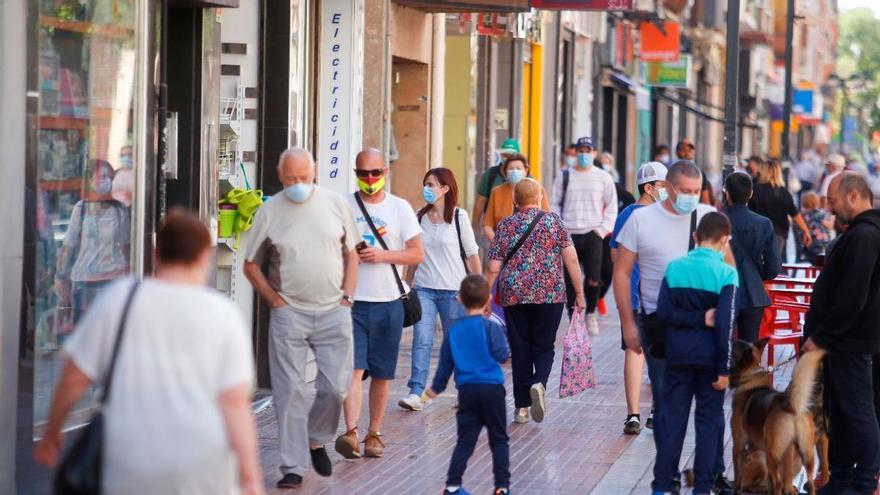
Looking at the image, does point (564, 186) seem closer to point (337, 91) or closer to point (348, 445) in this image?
point (337, 91)

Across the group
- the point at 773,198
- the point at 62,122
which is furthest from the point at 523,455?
the point at 773,198

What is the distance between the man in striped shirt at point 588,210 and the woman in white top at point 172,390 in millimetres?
12171

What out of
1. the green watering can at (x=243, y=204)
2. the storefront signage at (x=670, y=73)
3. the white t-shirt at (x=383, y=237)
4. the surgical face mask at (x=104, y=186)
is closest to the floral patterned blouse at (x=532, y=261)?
the white t-shirt at (x=383, y=237)

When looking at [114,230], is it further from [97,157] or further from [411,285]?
[411,285]

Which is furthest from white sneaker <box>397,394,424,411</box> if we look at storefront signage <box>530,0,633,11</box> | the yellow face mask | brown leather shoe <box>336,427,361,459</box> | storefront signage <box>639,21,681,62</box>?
storefront signage <box>639,21,681,62</box>

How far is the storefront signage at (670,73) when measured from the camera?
37.0 m

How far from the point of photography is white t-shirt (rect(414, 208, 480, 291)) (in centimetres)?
1215

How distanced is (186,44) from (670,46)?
82.7 feet

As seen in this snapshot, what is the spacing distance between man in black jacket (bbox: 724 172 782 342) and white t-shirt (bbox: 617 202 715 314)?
109 cm

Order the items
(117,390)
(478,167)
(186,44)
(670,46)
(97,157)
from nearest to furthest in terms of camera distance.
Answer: (117,390) < (97,157) < (186,44) < (478,167) < (670,46)

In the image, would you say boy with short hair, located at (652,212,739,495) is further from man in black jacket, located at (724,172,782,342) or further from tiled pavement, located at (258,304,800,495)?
man in black jacket, located at (724,172,782,342)

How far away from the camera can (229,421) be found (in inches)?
206

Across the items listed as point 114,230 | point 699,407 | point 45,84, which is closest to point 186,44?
point 114,230

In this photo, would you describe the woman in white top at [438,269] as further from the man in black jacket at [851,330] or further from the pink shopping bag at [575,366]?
the man in black jacket at [851,330]
